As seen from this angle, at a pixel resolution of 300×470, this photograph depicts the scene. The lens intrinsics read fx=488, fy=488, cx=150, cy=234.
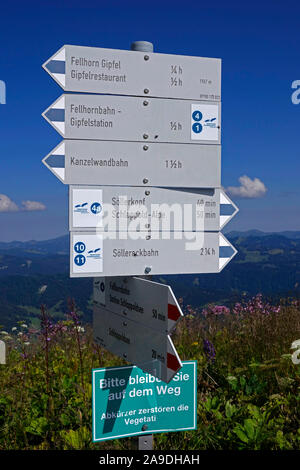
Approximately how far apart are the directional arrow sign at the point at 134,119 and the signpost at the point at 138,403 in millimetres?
1630

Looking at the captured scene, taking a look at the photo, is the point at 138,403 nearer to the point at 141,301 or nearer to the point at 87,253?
the point at 141,301

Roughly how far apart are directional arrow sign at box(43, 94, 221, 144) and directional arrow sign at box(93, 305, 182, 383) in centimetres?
133

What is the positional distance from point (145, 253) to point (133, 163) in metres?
0.64

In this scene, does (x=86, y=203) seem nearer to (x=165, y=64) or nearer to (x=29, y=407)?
(x=165, y=64)

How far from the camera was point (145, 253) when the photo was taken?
11.3ft

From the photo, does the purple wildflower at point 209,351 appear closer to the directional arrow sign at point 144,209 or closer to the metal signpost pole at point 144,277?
the metal signpost pole at point 144,277

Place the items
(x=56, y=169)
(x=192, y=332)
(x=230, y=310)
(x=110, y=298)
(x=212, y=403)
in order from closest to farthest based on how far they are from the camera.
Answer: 1. (x=56, y=169)
2. (x=110, y=298)
3. (x=212, y=403)
4. (x=192, y=332)
5. (x=230, y=310)

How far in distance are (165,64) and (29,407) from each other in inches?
144

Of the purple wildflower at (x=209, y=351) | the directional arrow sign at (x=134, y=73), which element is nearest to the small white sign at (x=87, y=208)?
the directional arrow sign at (x=134, y=73)

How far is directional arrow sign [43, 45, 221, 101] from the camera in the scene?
11.1 ft

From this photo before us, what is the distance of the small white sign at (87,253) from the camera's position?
3.26 metres

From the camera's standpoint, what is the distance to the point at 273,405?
193 inches

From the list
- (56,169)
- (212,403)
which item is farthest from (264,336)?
(56,169)
